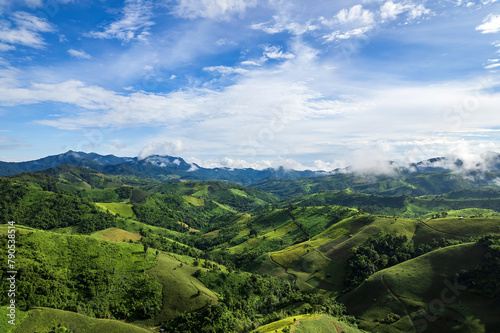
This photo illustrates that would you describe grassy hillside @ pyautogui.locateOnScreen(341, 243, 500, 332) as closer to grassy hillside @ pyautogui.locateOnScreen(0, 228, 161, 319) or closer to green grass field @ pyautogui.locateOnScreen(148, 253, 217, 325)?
green grass field @ pyautogui.locateOnScreen(148, 253, 217, 325)

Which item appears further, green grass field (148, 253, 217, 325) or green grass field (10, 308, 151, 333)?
green grass field (148, 253, 217, 325)

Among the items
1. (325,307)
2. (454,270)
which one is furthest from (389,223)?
(325,307)

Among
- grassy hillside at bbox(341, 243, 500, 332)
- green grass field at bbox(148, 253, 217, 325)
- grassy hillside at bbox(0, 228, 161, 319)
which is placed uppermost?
grassy hillside at bbox(0, 228, 161, 319)

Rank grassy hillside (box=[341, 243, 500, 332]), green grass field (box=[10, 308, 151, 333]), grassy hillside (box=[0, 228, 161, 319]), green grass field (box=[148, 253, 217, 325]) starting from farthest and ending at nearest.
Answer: green grass field (box=[148, 253, 217, 325])
grassy hillside (box=[341, 243, 500, 332])
grassy hillside (box=[0, 228, 161, 319])
green grass field (box=[10, 308, 151, 333])

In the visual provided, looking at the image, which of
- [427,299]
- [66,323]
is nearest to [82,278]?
[66,323]

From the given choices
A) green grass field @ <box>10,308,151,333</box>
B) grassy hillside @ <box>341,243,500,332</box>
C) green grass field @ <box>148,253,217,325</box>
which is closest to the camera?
green grass field @ <box>10,308,151,333</box>

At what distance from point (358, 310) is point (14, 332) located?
410 feet

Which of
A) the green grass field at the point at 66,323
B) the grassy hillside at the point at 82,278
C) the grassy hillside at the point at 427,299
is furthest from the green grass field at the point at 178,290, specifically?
the grassy hillside at the point at 427,299

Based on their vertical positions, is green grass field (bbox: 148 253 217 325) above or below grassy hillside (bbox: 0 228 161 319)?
below

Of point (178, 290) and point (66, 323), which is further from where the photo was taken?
point (178, 290)

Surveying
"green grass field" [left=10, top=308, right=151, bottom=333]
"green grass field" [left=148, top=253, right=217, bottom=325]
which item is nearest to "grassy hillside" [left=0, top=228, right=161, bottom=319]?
"green grass field" [left=148, top=253, right=217, bottom=325]

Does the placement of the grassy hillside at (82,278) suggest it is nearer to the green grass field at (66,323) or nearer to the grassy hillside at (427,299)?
the green grass field at (66,323)

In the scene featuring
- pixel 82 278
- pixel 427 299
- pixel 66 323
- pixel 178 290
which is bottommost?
pixel 427 299

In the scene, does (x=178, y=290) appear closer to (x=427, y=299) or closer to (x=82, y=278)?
(x=82, y=278)
